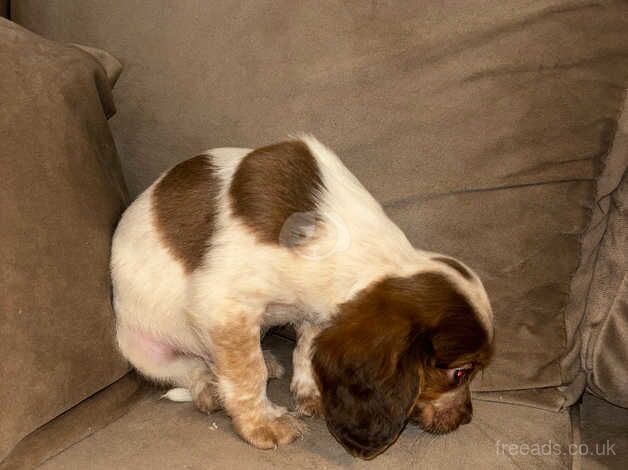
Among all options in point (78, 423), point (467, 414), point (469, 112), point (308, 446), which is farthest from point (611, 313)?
point (78, 423)

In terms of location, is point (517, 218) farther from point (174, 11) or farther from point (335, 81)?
point (174, 11)

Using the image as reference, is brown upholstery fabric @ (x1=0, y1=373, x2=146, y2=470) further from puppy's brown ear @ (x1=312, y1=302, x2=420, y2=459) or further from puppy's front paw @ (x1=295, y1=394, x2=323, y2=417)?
puppy's brown ear @ (x1=312, y1=302, x2=420, y2=459)

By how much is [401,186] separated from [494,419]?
66 centimetres

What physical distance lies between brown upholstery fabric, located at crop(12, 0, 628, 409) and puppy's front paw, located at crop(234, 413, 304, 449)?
54 cm

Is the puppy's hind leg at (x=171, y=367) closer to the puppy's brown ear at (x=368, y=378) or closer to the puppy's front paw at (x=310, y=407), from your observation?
the puppy's front paw at (x=310, y=407)

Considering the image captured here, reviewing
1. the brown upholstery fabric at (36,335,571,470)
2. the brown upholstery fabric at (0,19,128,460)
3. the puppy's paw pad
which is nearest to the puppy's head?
the brown upholstery fabric at (36,335,571,470)

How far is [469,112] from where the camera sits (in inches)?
77.3

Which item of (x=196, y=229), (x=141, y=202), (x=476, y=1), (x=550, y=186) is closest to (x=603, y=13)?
(x=476, y=1)

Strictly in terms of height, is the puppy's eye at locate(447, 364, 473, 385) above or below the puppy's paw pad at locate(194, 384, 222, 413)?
above

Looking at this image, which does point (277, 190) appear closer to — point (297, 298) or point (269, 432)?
point (297, 298)

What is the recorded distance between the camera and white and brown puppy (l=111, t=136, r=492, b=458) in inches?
66.0

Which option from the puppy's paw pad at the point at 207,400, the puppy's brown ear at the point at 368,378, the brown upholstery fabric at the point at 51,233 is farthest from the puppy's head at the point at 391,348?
the brown upholstery fabric at the point at 51,233

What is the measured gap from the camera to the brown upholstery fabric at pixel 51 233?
1.65 meters

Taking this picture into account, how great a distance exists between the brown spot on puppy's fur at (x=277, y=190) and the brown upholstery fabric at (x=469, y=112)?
0.70 feet
